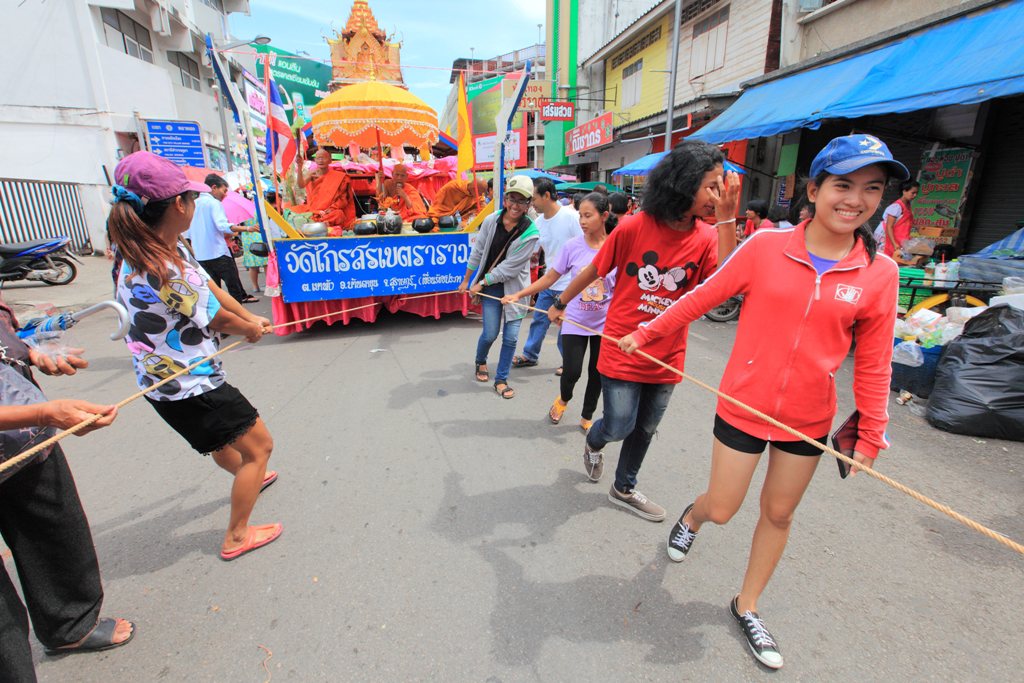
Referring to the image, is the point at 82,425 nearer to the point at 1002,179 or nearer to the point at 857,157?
the point at 857,157

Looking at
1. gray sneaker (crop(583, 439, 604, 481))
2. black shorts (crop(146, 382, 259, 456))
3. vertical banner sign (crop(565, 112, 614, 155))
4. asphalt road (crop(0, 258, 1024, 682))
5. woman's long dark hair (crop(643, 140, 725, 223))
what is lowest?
asphalt road (crop(0, 258, 1024, 682))

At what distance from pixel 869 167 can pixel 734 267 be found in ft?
1.65

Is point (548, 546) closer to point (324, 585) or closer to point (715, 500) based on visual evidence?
point (715, 500)

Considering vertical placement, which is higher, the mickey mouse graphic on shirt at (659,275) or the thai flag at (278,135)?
the thai flag at (278,135)

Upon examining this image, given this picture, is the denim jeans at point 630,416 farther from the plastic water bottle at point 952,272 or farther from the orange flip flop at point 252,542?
the plastic water bottle at point 952,272

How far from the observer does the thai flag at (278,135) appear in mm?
5980

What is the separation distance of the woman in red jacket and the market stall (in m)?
4.38

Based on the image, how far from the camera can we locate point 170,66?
19.1 metres

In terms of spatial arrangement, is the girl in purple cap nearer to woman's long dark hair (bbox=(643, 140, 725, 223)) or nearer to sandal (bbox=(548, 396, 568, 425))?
woman's long dark hair (bbox=(643, 140, 725, 223))

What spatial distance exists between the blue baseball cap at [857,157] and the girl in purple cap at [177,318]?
91.5 inches

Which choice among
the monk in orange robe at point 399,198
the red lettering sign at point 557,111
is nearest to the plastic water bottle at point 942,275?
the monk in orange robe at point 399,198

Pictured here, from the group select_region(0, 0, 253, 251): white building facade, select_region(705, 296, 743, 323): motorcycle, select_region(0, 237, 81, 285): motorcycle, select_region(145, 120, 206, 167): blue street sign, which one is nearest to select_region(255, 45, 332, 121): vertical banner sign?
select_region(145, 120, 206, 167): blue street sign

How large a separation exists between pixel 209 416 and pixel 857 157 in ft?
8.70

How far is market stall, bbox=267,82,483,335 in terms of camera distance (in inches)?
235
